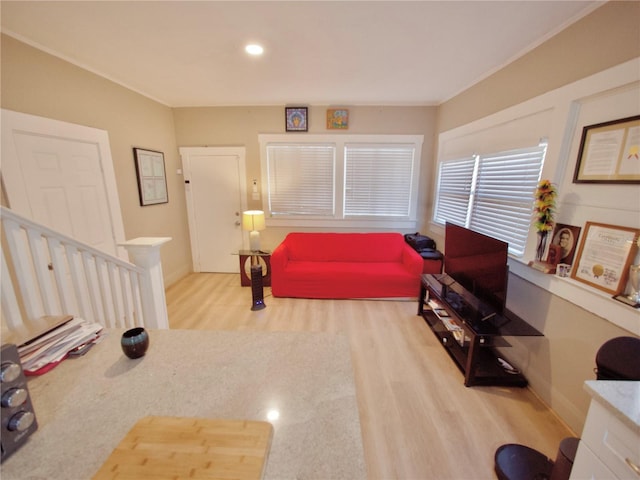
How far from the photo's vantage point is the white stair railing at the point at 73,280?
1.24 metres

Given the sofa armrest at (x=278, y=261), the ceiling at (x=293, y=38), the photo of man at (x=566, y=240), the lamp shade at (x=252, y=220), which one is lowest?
the sofa armrest at (x=278, y=261)

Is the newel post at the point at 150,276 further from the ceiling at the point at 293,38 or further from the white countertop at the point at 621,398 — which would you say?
the white countertop at the point at 621,398

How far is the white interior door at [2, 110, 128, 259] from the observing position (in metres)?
1.89

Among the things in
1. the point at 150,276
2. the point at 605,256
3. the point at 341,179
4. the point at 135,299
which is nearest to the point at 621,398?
the point at 605,256

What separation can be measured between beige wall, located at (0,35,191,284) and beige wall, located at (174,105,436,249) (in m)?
0.36

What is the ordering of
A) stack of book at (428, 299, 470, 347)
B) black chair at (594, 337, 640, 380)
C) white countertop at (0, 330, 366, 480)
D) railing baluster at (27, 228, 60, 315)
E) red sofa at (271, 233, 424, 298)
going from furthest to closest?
red sofa at (271, 233, 424, 298) < stack of book at (428, 299, 470, 347) < railing baluster at (27, 228, 60, 315) < black chair at (594, 337, 640, 380) < white countertop at (0, 330, 366, 480)

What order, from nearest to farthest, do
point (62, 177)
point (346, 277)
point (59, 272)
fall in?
point (59, 272) < point (62, 177) < point (346, 277)

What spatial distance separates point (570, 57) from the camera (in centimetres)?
171

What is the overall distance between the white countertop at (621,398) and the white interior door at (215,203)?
3.97 m

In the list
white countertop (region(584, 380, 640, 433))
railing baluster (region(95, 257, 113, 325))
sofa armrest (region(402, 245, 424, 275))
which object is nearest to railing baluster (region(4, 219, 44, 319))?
railing baluster (region(95, 257, 113, 325))

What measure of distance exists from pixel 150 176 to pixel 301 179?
6.62 feet

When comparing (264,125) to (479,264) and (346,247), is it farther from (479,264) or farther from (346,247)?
(479,264)

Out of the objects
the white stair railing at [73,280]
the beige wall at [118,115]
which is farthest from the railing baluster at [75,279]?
the beige wall at [118,115]

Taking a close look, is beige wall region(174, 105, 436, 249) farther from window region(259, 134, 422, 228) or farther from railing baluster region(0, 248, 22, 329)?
railing baluster region(0, 248, 22, 329)
